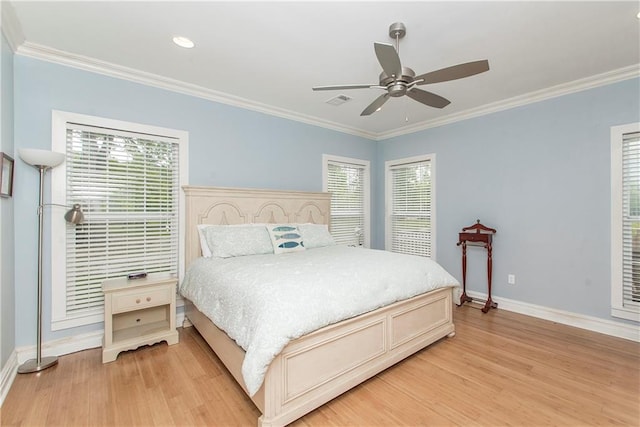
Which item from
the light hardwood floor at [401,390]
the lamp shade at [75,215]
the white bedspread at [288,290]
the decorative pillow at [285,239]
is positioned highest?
the lamp shade at [75,215]

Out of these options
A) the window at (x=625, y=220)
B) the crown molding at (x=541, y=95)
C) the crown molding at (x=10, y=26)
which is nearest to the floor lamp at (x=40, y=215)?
the crown molding at (x=10, y=26)

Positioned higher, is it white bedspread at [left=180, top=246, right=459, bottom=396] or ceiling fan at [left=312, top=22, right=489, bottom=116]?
ceiling fan at [left=312, top=22, right=489, bottom=116]

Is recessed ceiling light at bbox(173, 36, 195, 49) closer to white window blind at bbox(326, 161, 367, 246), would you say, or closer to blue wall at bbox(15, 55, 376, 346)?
blue wall at bbox(15, 55, 376, 346)

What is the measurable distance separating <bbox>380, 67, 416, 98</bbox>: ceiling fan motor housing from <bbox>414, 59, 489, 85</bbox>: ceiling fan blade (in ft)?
0.19

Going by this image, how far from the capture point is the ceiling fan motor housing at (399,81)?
2.04m

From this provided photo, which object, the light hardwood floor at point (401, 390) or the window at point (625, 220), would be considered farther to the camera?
the window at point (625, 220)

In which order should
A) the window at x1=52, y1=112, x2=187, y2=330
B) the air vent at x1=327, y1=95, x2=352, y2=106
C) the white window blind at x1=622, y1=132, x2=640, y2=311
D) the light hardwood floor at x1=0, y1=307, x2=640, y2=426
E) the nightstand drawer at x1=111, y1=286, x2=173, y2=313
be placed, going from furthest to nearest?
1. the air vent at x1=327, y1=95, x2=352, y2=106
2. the white window blind at x1=622, y1=132, x2=640, y2=311
3. the window at x1=52, y1=112, x2=187, y2=330
4. the nightstand drawer at x1=111, y1=286, x2=173, y2=313
5. the light hardwood floor at x1=0, y1=307, x2=640, y2=426

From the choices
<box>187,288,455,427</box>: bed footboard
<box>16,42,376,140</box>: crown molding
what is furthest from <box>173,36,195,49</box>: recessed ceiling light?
<box>187,288,455,427</box>: bed footboard

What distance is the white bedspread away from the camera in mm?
1648

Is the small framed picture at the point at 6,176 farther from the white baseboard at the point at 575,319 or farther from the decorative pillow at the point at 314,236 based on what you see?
the white baseboard at the point at 575,319

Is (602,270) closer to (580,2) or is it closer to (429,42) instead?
(580,2)

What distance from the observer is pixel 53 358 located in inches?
95.7

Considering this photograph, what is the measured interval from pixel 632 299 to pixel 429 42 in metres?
3.22

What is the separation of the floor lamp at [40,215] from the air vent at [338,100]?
2.78 metres
